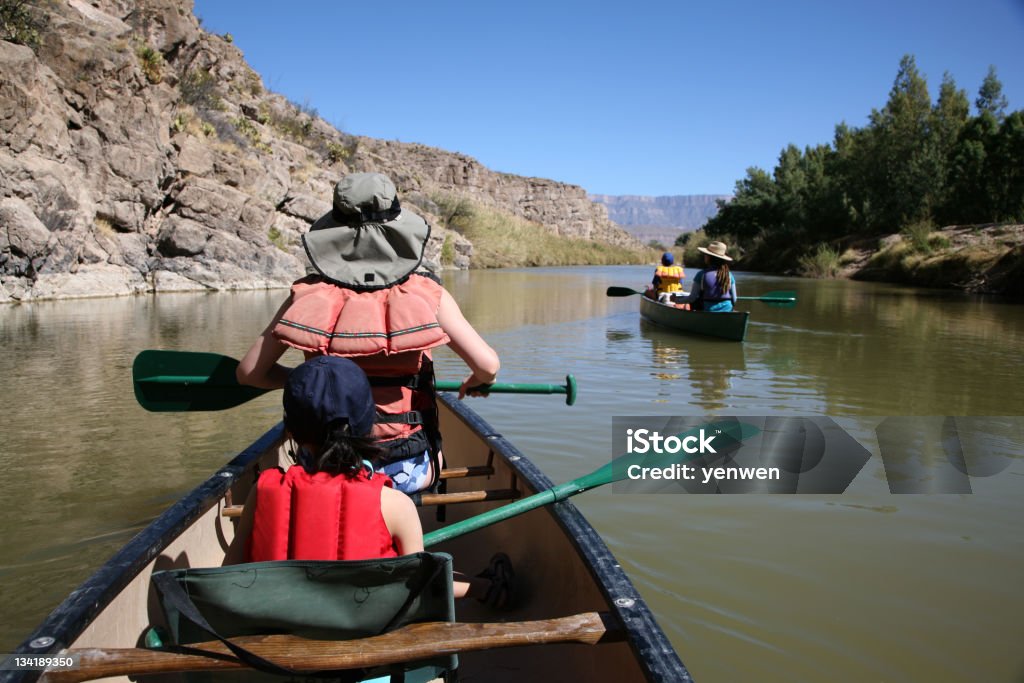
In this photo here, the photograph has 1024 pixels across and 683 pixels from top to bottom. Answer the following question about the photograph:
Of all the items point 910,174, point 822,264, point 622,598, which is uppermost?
point 910,174

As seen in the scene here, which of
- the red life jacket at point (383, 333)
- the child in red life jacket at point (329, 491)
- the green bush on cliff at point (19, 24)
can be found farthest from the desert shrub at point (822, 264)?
the child in red life jacket at point (329, 491)

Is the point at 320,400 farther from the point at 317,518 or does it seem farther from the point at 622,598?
the point at 622,598

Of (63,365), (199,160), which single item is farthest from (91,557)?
(199,160)

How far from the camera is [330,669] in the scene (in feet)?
5.48

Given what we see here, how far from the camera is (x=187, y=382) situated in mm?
3283

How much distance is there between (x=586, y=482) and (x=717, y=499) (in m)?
2.12

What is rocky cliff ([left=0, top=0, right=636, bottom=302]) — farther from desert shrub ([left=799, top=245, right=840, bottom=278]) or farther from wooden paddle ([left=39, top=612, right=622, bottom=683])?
desert shrub ([left=799, top=245, right=840, bottom=278])

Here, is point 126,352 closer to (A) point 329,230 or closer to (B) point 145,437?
(B) point 145,437

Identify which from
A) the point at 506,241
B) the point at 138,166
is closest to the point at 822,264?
the point at 506,241

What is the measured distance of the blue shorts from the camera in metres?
2.55

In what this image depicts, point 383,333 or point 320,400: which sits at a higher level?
point 383,333

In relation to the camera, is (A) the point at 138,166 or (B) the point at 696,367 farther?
(A) the point at 138,166

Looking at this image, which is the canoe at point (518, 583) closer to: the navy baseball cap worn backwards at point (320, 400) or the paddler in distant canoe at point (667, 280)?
the navy baseball cap worn backwards at point (320, 400)

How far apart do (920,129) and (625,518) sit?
39806mm
